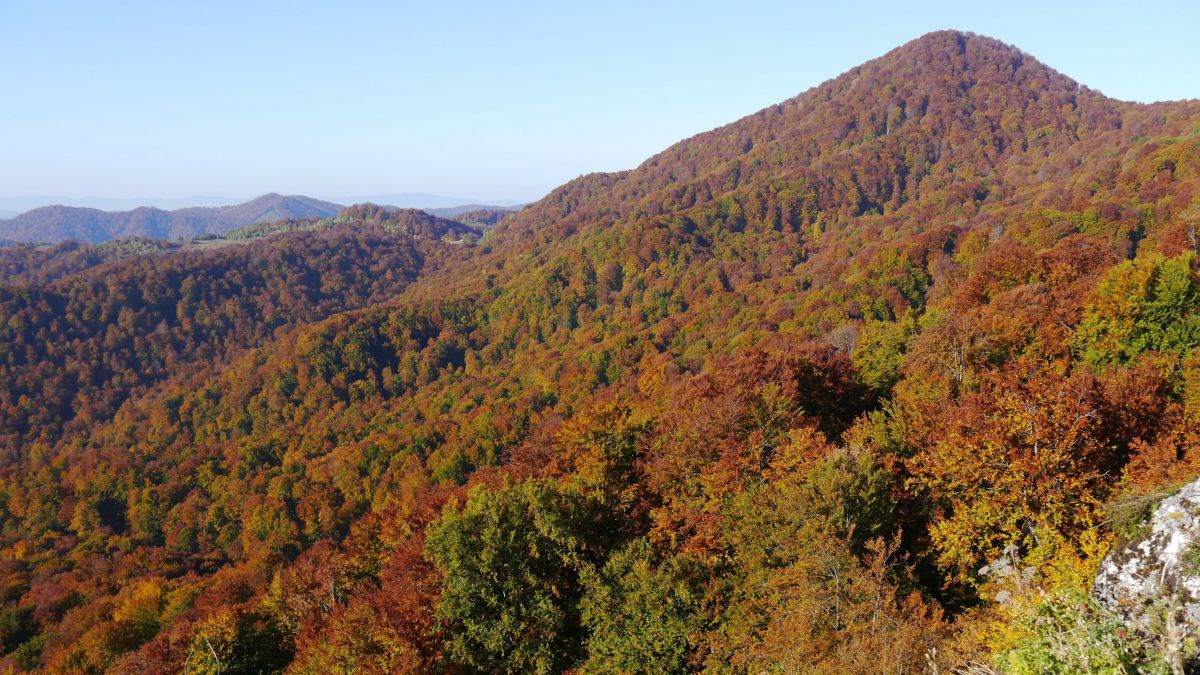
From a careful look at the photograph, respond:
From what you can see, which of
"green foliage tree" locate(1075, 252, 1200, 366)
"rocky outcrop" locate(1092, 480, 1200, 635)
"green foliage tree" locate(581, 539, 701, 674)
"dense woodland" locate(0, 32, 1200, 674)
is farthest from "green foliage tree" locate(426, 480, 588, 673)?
"green foliage tree" locate(1075, 252, 1200, 366)

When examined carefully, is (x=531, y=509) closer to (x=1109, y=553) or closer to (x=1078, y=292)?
(x=1109, y=553)

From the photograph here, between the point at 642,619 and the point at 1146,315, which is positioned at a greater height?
the point at 1146,315

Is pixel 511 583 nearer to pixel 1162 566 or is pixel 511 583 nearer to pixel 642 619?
pixel 642 619

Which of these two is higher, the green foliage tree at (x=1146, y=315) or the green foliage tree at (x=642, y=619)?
the green foliage tree at (x=1146, y=315)

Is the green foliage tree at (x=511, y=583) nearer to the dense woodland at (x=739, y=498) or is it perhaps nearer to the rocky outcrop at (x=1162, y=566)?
the dense woodland at (x=739, y=498)

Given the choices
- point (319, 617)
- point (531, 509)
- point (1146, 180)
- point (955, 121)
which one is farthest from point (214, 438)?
point (955, 121)

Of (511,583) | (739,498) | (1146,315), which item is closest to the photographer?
(739,498)

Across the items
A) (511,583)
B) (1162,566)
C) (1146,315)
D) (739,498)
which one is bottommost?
(511,583)

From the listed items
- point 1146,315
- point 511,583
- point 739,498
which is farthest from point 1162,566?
point 1146,315

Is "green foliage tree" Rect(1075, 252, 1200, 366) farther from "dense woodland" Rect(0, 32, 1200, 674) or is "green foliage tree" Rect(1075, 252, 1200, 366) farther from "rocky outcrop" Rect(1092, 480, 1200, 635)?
"rocky outcrop" Rect(1092, 480, 1200, 635)

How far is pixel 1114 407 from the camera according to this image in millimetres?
19453

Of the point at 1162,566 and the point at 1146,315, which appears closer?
the point at 1162,566

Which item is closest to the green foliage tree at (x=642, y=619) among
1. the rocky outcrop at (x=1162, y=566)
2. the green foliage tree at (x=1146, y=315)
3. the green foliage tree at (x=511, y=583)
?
the green foliage tree at (x=511, y=583)

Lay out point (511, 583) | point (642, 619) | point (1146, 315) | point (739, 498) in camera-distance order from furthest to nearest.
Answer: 1. point (1146, 315)
2. point (511, 583)
3. point (739, 498)
4. point (642, 619)
